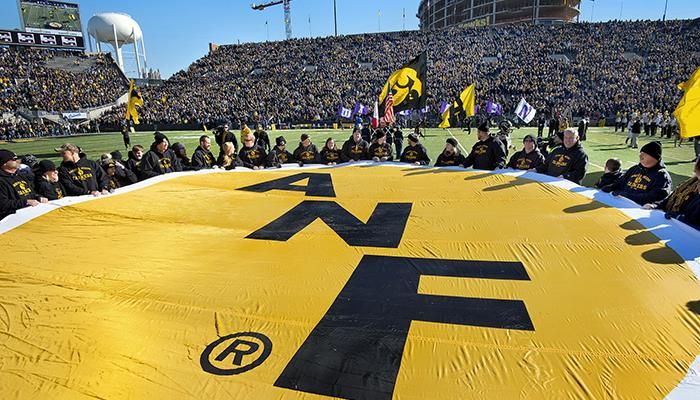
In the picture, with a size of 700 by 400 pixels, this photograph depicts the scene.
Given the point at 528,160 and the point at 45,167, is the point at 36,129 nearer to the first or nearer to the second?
the point at 45,167

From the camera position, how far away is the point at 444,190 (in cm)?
569

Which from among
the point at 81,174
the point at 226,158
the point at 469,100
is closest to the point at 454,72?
the point at 469,100

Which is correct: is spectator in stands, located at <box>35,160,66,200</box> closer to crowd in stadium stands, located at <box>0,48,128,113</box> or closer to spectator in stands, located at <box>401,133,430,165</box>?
spectator in stands, located at <box>401,133,430,165</box>

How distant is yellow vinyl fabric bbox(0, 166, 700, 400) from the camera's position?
2102mm

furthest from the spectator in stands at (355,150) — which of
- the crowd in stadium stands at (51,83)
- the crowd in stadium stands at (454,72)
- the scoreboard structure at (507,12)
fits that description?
the scoreboard structure at (507,12)

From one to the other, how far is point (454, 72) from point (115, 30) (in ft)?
194

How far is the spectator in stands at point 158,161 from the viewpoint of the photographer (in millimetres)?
7602

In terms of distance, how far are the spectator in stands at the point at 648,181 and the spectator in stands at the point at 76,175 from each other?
299 inches

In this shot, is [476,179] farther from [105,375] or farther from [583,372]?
[105,375]

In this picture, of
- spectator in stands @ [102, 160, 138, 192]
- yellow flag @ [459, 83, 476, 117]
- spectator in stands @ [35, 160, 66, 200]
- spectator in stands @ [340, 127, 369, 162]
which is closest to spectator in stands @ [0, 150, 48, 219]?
spectator in stands @ [35, 160, 66, 200]

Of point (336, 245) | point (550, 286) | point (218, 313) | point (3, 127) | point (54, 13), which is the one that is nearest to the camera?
point (218, 313)

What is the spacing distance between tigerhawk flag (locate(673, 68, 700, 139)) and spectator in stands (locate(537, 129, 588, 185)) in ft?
7.27

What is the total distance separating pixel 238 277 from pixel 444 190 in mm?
3467

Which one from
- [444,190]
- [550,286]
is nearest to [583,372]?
[550,286]
